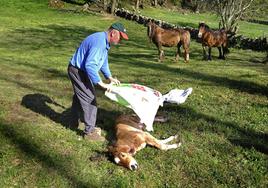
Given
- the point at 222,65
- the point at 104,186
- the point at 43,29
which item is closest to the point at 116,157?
the point at 104,186

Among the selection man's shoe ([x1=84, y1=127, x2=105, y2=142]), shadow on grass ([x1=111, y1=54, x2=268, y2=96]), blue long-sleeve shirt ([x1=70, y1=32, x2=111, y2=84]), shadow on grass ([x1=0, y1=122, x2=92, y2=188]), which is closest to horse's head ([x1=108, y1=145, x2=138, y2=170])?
shadow on grass ([x1=0, y1=122, x2=92, y2=188])


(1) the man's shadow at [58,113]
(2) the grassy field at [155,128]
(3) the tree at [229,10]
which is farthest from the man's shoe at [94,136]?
(3) the tree at [229,10]

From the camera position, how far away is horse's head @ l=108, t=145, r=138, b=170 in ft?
23.0

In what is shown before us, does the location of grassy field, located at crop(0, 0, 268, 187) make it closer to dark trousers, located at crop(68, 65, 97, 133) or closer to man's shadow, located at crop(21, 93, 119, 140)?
man's shadow, located at crop(21, 93, 119, 140)

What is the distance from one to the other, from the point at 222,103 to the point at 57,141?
15.8 ft

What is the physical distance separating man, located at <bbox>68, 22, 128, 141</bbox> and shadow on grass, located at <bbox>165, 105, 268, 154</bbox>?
215cm

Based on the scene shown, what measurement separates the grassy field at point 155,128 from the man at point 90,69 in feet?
1.66

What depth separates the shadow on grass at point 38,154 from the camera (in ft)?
22.9

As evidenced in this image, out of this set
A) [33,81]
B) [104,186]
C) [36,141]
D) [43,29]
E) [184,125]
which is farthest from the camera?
[43,29]

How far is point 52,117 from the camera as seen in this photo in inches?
382

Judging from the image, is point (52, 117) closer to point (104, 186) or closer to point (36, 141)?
point (36, 141)

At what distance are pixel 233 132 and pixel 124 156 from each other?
2941mm

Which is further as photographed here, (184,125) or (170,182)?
(184,125)

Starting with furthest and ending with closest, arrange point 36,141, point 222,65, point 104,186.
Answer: point 222,65, point 36,141, point 104,186
